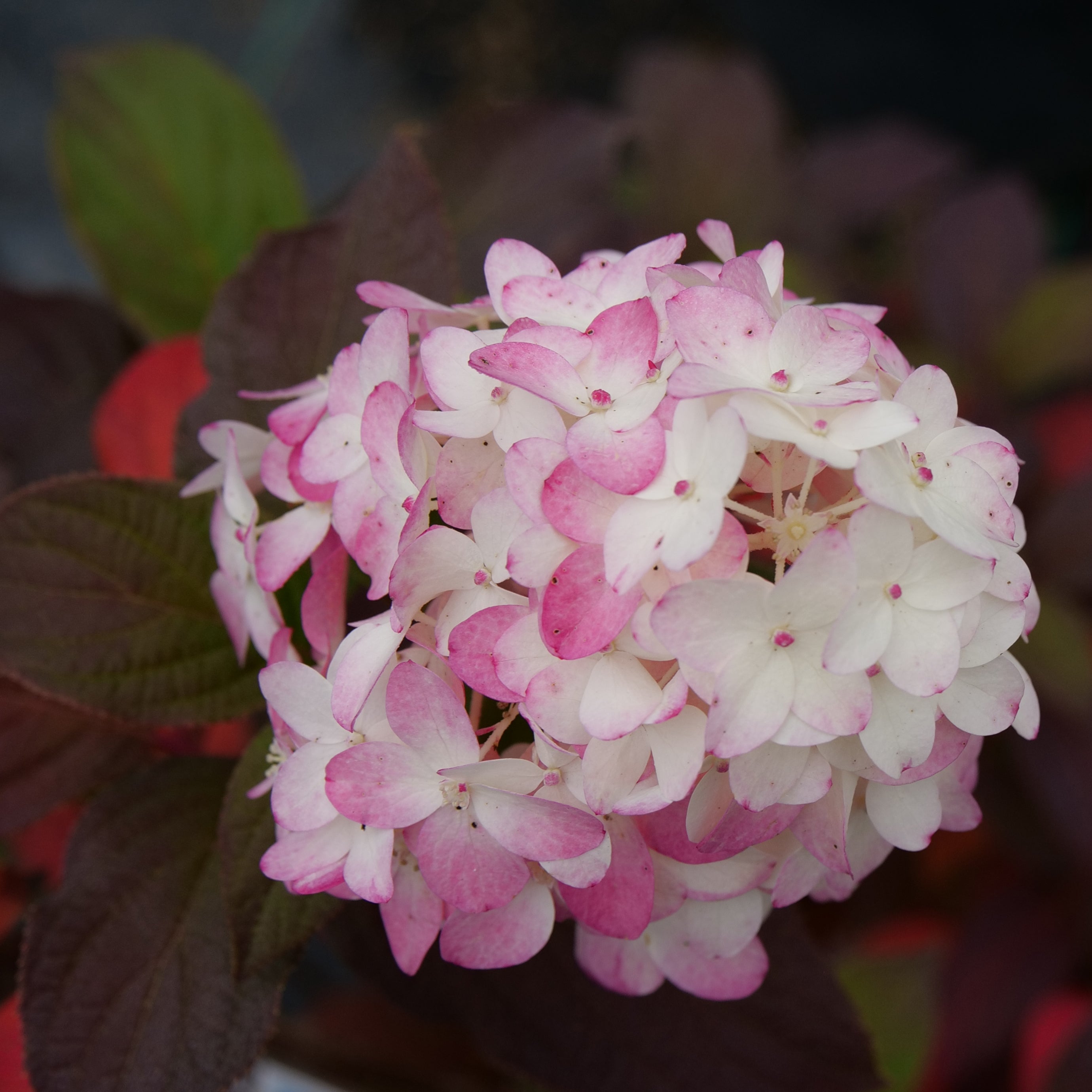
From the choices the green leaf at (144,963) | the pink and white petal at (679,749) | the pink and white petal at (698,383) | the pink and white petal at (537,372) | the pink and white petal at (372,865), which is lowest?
the green leaf at (144,963)

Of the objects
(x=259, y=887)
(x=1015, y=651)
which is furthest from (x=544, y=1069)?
(x=1015, y=651)

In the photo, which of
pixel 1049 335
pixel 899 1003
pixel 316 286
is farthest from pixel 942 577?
pixel 1049 335

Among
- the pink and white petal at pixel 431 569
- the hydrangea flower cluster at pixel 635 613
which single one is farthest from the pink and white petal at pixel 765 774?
the pink and white petal at pixel 431 569

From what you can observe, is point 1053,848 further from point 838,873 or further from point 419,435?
point 419,435

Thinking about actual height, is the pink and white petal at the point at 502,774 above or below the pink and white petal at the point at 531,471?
below

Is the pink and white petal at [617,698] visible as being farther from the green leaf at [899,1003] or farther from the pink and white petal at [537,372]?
the green leaf at [899,1003]

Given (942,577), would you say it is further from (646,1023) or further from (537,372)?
(646,1023)

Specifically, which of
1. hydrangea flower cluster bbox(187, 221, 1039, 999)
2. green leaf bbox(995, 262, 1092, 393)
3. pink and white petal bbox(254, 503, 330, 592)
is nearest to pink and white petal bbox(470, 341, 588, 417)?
hydrangea flower cluster bbox(187, 221, 1039, 999)
